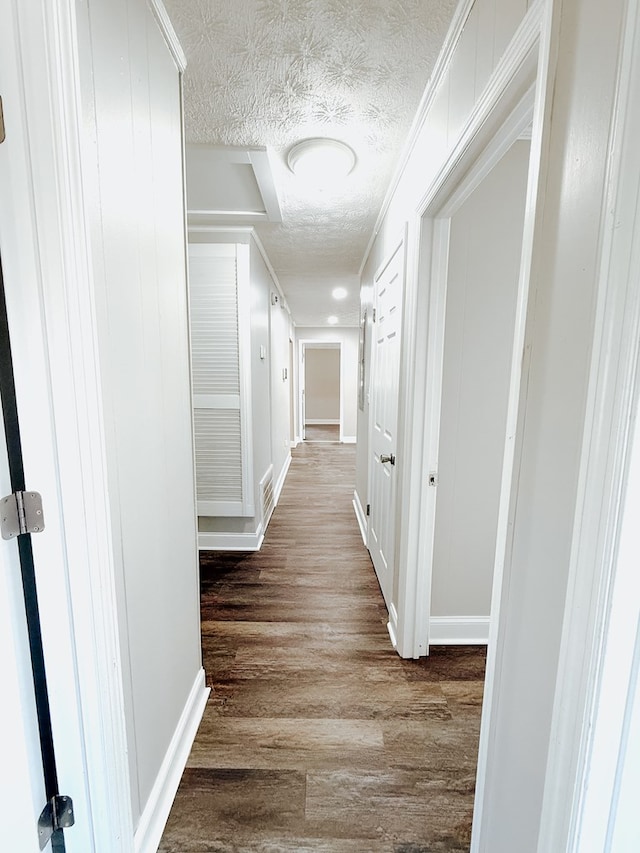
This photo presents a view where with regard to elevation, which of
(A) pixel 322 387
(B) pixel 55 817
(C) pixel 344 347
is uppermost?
(C) pixel 344 347

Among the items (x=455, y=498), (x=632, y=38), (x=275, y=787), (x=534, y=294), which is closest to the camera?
(x=632, y=38)

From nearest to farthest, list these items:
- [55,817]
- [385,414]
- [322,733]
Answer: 1. [55,817]
2. [322,733]
3. [385,414]

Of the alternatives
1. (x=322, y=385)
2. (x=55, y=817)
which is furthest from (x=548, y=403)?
(x=322, y=385)

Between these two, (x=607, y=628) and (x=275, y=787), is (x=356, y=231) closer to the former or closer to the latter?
(x=607, y=628)

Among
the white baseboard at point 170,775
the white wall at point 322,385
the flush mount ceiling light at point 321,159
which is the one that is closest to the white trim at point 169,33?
the flush mount ceiling light at point 321,159

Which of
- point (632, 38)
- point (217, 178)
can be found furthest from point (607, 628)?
point (217, 178)

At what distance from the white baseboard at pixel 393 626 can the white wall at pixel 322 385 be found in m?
8.48

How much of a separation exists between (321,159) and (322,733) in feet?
8.00

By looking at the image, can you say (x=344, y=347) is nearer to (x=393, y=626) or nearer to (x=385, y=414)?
(x=385, y=414)

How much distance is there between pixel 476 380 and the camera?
5.56ft

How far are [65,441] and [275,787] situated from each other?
131 centimetres

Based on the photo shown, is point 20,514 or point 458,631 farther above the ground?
point 20,514

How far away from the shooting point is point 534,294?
0.72 metres

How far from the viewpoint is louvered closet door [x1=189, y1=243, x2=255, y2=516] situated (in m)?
2.56
